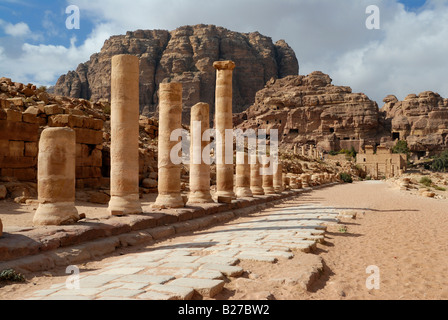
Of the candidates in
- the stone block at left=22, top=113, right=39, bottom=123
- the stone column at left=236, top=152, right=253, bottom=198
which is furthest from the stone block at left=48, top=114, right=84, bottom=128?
the stone column at left=236, top=152, right=253, bottom=198

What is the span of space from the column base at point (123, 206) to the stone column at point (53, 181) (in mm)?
1717

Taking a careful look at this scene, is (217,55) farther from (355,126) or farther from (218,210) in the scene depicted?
(218,210)

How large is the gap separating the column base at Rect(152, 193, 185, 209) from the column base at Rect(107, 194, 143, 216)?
4.87ft

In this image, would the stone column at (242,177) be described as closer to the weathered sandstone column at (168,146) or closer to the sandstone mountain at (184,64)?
the weathered sandstone column at (168,146)

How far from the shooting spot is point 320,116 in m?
82.0

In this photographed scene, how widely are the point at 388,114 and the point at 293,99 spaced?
31.7 meters

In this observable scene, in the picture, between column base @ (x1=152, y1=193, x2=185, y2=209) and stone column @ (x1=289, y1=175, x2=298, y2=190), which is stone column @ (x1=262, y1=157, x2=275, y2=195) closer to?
stone column @ (x1=289, y1=175, x2=298, y2=190)

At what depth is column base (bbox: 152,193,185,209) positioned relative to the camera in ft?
36.8

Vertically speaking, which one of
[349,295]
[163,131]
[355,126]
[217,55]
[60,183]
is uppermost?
[217,55]

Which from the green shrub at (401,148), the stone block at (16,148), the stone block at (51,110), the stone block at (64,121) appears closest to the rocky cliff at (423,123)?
the green shrub at (401,148)

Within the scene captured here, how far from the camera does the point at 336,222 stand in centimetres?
1086
